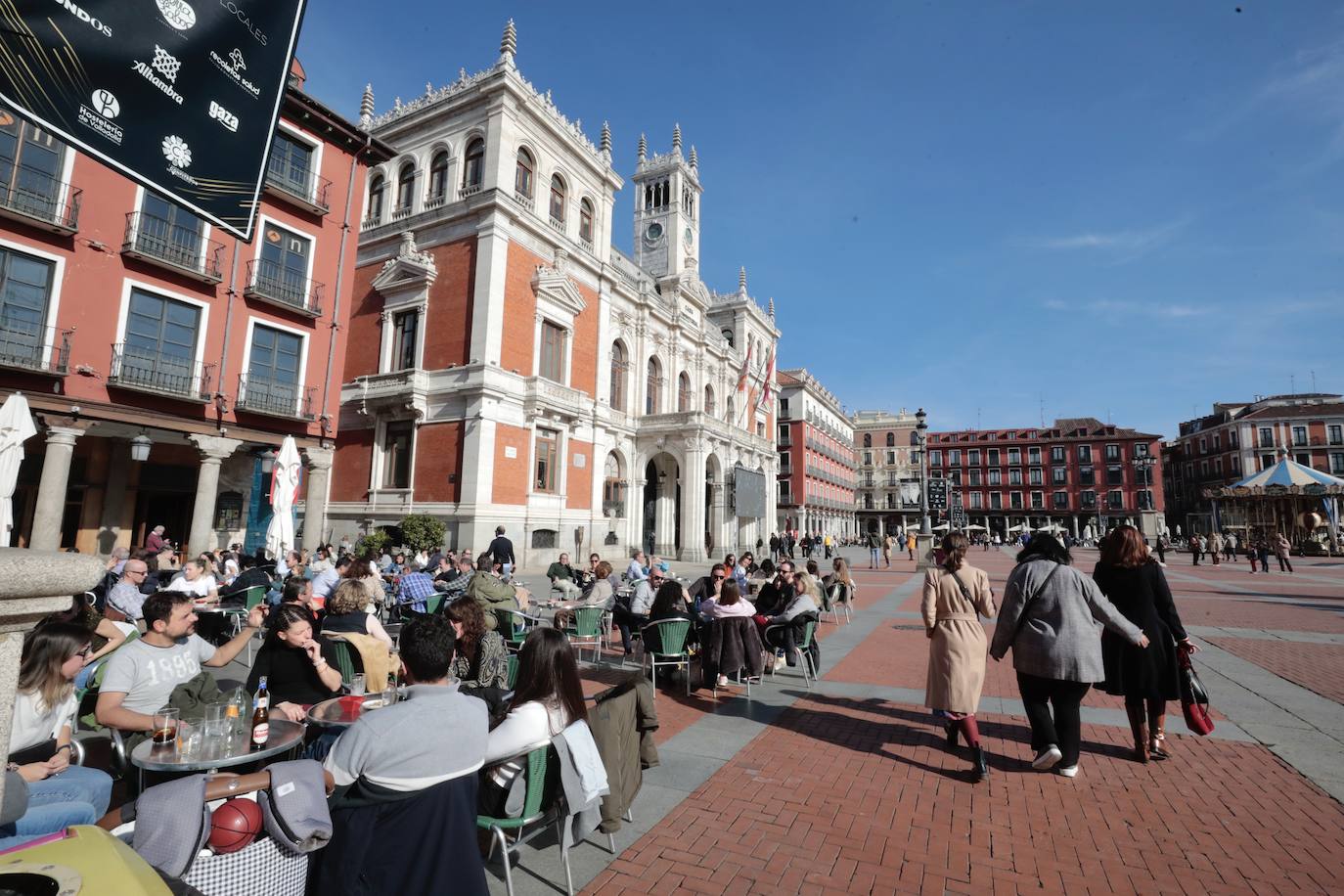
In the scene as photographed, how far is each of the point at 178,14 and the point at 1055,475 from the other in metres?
80.5

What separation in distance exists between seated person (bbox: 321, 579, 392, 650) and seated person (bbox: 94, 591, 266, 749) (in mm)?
870

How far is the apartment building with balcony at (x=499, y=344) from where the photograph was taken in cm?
2000

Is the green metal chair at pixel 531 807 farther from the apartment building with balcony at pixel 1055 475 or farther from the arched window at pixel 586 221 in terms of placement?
the apartment building with balcony at pixel 1055 475

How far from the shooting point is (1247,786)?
4.27 metres

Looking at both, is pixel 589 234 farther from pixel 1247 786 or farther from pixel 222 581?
pixel 1247 786

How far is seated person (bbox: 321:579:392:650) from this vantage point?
188 inches

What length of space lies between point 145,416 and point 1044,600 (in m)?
16.8

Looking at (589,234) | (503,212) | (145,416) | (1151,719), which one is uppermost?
(589,234)

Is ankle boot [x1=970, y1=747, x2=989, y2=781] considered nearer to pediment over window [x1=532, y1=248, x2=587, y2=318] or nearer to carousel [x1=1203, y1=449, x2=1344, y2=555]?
pediment over window [x1=532, y1=248, x2=587, y2=318]

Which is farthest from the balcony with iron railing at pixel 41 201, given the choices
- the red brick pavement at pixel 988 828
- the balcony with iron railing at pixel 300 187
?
the red brick pavement at pixel 988 828

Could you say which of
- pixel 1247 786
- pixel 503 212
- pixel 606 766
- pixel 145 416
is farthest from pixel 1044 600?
pixel 503 212

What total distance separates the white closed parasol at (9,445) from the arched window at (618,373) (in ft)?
64.5

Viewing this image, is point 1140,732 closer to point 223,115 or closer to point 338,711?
point 338,711

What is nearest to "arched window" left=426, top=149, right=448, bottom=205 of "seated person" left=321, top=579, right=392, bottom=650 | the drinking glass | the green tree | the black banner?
the green tree
